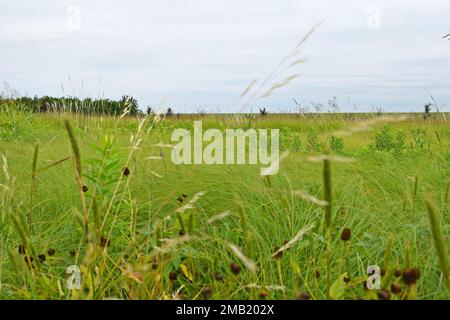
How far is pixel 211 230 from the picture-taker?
347 cm

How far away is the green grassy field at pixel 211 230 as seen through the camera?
7.27ft

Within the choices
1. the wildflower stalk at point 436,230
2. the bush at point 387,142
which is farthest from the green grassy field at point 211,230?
the bush at point 387,142

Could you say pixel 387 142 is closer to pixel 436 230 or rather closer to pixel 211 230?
pixel 211 230

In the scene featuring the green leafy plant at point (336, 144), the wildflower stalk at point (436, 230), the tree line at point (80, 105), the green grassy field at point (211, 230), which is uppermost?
the tree line at point (80, 105)

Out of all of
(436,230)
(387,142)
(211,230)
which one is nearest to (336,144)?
(387,142)

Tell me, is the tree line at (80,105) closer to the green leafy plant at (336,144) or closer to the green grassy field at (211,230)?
the green grassy field at (211,230)

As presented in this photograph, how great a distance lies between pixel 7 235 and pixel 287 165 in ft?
7.43

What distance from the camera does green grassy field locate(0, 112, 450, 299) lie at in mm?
Answer: 2217

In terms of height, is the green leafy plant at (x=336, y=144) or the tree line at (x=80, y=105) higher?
the tree line at (x=80, y=105)

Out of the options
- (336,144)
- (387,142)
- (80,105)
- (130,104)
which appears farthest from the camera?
(80,105)

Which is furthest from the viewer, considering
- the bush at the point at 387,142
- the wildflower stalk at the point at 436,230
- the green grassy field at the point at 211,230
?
the bush at the point at 387,142

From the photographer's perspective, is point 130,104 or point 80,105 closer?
point 130,104

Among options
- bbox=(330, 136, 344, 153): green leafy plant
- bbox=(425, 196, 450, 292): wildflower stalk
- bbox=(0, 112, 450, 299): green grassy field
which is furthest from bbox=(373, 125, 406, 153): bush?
bbox=(425, 196, 450, 292): wildflower stalk

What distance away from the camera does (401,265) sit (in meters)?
2.86
